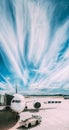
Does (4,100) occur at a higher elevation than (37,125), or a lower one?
higher

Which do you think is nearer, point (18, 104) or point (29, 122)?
point (29, 122)

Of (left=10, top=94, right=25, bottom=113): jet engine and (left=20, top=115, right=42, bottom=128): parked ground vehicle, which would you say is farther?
(left=10, top=94, right=25, bottom=113): jet engine

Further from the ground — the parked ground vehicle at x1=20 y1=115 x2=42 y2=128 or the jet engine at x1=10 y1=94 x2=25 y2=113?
the jet engine at x1=10 y1=94 x2=25 y2=113

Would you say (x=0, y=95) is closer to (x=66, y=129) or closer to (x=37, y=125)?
(x=37, y=125)

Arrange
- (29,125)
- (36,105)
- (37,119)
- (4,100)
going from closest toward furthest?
1. (29,125)
2. (37,119)
3. (4,100)
4. (36,105)

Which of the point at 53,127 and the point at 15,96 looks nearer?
the point at 53,127

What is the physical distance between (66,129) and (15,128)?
5.76 metres

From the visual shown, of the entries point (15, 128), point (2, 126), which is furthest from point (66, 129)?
point (2, 126)

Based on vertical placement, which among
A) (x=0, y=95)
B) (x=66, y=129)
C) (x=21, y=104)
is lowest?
(x=66, y=129)

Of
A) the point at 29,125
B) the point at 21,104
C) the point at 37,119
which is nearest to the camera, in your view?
the point at 29,125

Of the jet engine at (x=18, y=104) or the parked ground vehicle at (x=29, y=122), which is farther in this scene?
the jet engine at (x=18, y=104)

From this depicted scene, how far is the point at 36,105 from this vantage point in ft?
114

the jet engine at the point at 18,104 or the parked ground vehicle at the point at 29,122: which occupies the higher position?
the jet engine at the point at 18,104

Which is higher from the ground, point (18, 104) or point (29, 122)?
point (18, 104)
